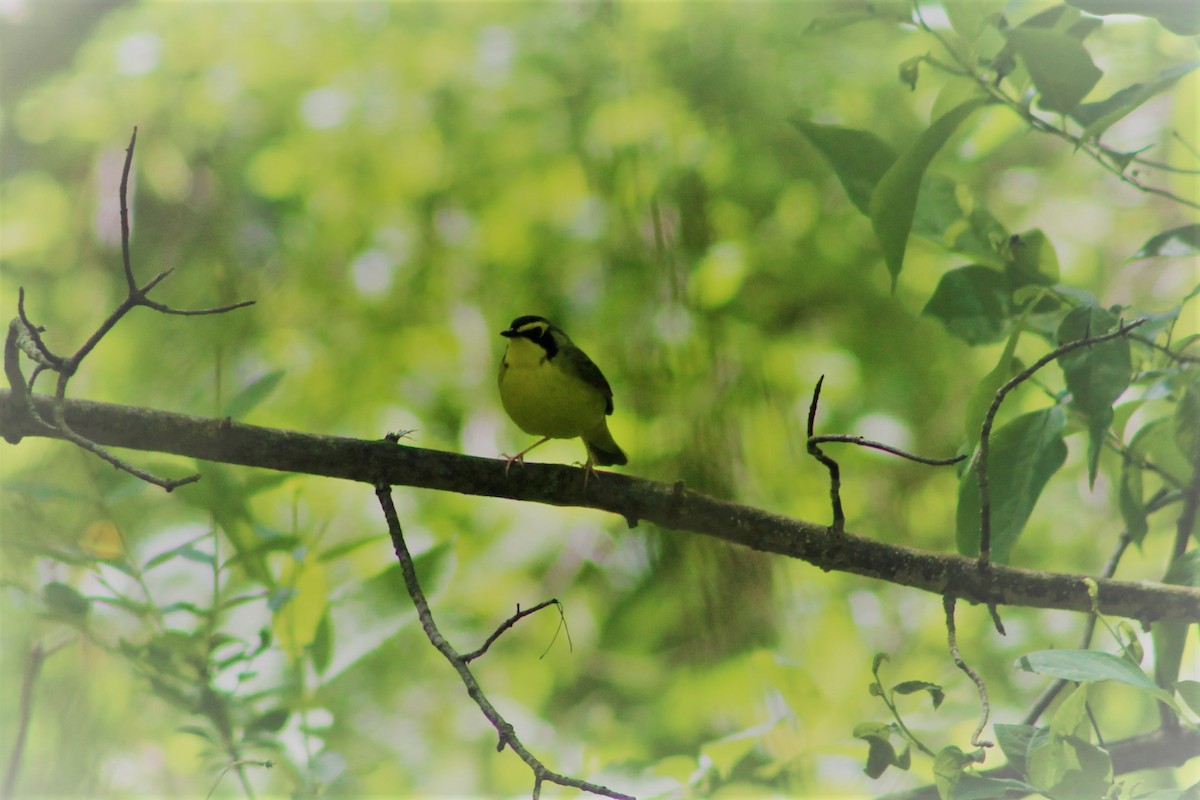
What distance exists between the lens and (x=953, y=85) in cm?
61

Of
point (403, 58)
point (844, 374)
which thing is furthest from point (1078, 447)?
point (403, 58)

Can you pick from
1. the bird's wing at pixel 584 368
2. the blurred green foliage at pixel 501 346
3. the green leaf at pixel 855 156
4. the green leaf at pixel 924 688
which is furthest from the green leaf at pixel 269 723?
the green leaf at pixel 855 156

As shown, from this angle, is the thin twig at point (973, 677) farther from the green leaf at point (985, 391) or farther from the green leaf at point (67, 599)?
the green leaf at point (67, 599)

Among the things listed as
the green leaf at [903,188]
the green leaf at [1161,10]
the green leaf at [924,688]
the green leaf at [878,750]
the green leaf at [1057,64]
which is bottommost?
the green leaf at [878,750]

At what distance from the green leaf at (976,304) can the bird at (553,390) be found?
1.14 feet

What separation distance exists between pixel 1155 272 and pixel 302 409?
1254 mm

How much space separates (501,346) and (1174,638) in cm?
85

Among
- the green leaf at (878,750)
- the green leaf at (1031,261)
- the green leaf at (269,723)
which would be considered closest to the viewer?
the green leaf at (878,750)

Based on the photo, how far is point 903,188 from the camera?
0.55 m

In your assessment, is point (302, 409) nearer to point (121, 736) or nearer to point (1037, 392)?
point (121, 736)

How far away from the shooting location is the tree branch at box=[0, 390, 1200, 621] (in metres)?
0.54

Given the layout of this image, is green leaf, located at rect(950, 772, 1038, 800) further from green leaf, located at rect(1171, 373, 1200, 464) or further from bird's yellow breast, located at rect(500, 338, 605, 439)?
bird's yellow breast, located at rect(500, 338, 605, 439)

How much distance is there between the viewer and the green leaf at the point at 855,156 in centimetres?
61

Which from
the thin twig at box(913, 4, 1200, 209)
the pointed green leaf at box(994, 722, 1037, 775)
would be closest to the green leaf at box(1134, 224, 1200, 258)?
the thin twig at box(913, 4, 1200, 209)
